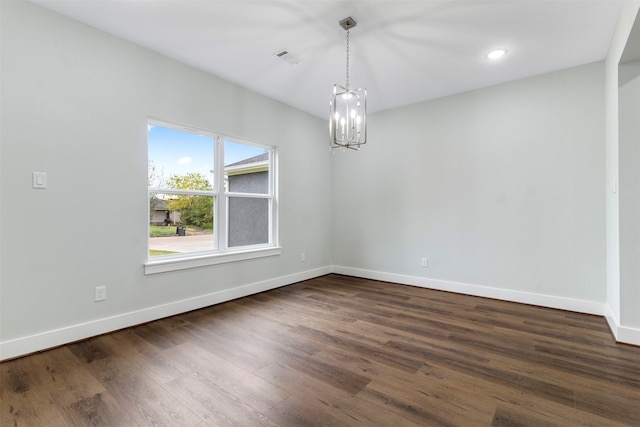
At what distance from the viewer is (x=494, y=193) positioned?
368 cm

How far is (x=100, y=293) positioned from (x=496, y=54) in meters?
4.39

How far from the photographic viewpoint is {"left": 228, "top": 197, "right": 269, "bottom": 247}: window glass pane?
381 cm

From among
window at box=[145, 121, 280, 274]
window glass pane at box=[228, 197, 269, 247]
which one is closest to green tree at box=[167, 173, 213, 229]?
window at box=[145, 121, 280, 274]

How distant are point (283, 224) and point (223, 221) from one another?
98 centimetres

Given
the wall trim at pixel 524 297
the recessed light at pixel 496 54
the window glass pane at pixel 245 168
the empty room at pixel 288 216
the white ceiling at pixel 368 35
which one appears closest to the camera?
the empty room at pixel 288 216

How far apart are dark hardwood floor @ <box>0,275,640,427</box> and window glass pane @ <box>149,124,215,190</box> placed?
1.46 meters

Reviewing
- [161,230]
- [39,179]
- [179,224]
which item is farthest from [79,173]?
[179,224]

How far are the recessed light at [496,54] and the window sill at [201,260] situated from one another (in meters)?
3.40

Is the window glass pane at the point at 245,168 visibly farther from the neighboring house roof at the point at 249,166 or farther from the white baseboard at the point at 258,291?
the white baseboard at the point at 258,291

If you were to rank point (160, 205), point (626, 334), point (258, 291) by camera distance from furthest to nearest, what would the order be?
point (258, 291) < point (160, 205) < point (626, 334)

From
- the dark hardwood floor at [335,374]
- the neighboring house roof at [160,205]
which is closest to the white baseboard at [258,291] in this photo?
the dark hardwood floor at [335,374]

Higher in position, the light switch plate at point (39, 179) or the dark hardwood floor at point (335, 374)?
the light switch plate at point (39, 179)

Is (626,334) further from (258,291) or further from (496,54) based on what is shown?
(258,291)

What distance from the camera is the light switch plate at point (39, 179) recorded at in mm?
2254
